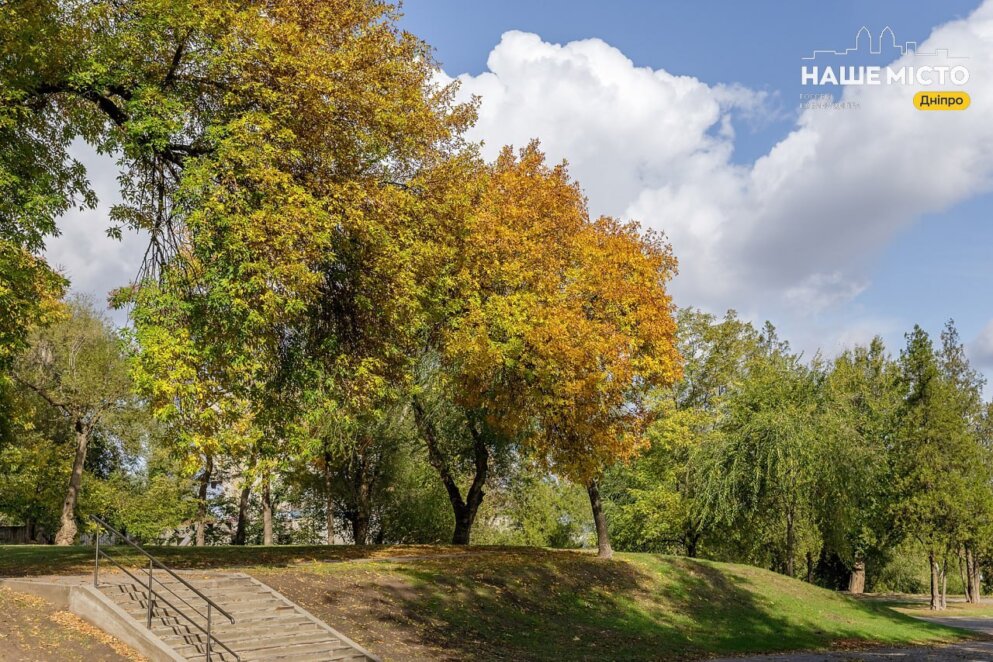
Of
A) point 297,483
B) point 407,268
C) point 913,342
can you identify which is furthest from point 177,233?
point 913,342

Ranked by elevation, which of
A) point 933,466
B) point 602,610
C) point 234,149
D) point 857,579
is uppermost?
point 234,149

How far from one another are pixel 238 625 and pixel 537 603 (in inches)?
345

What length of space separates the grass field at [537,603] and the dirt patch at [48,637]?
406 centimetres

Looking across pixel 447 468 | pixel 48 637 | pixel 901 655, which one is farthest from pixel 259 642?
pixel 901 655

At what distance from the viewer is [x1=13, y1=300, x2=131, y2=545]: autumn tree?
3631 cm

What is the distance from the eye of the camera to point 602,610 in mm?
22422

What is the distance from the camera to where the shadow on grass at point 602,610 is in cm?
1820

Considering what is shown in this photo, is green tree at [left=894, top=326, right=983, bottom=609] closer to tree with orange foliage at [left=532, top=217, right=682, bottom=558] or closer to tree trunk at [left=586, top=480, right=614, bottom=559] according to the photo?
tree trunk at [left=586, top=480, right=614, bottom=559]

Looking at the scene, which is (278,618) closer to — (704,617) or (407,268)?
(407,268)

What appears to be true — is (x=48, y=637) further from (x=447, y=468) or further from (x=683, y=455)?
(x=683, y=455)

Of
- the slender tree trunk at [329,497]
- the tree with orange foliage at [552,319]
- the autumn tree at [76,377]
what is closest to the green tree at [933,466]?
the tree with orange foliage at [552,319]

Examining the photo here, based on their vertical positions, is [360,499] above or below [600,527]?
above

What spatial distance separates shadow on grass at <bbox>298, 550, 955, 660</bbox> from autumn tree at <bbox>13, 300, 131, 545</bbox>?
21164 mm

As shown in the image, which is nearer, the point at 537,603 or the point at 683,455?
the point at 537,603
